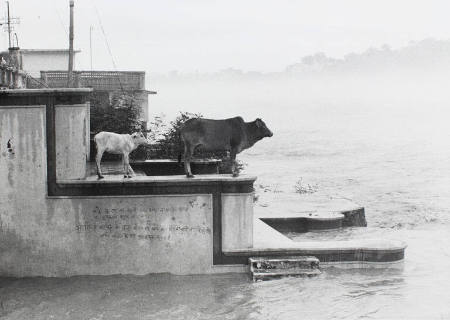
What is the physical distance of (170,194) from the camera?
42.5 ft

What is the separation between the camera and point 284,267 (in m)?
12.9

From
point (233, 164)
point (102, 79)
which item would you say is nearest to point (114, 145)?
point (233, 164)

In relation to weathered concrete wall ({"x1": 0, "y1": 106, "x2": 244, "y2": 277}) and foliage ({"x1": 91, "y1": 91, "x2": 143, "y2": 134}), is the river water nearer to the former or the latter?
weathered concrete wall ({"x1": 0, "y1": 106, "x2": 244, "y2": 277})

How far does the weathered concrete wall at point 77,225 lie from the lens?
12742mm

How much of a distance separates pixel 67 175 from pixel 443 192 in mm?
35050

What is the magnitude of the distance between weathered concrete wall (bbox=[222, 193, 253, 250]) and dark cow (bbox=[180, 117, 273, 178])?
718mm

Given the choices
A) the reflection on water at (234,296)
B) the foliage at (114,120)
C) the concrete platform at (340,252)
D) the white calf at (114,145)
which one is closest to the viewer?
the reflection on water at (234,296)

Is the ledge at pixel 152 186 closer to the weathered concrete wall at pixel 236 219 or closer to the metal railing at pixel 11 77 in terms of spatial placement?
the weathered concrete wall at pixel 236 219

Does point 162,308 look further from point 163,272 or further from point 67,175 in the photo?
point 67,175

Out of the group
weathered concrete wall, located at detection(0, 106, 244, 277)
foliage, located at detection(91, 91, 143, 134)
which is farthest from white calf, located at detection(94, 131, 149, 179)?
foliage, located at detection(91, 91, 143, 134)

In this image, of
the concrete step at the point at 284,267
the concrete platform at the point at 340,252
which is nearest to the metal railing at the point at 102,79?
the concrete platform at the point at 340,252

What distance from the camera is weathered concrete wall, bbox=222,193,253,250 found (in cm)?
1305

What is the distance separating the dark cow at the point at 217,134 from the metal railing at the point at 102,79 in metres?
22.2

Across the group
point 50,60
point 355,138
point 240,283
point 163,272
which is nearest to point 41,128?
point 163,272
